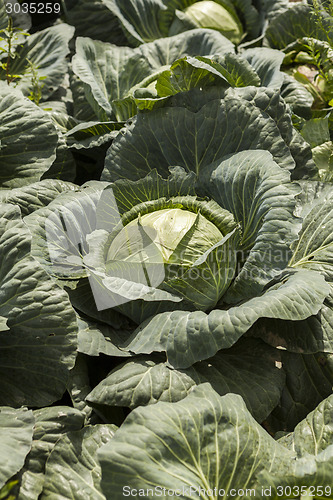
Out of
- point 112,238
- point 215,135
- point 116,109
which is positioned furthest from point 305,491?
point 116,109

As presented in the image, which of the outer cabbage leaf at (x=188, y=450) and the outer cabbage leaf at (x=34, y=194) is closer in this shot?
the outer cabbage leaf at (x=188, y=450)

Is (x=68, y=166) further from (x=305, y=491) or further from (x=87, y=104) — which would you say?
(x=305, y=491)

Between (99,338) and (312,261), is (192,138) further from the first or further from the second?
(99,338)

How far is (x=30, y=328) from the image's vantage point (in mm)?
2006

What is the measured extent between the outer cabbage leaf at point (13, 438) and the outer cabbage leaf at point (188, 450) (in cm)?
30

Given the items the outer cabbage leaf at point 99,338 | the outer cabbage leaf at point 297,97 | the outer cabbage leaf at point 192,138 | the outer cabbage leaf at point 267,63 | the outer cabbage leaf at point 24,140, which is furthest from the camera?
the outer cabbage leaf at point 297,97

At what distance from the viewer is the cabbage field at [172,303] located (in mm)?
1657

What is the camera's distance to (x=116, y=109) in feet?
10.4

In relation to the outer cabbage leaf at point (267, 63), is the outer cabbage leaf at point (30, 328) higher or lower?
lower

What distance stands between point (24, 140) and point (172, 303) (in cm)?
129

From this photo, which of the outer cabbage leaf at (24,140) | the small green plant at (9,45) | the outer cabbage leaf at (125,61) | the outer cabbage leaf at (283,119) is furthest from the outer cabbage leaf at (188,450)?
the small green plant at (9,45)

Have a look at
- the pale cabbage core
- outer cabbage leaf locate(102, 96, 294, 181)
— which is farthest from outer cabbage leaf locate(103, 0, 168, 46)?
the pale cabbage core

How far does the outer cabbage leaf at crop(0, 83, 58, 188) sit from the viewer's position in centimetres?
279

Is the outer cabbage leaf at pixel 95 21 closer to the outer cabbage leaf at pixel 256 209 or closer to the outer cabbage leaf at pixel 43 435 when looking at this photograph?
the outer cabbage leaf at pixel 256 209
